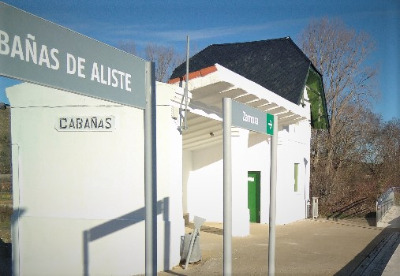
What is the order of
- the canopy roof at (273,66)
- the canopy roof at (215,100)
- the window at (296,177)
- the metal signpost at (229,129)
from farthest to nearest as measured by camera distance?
the window at (296,177)
the canopy roof at (273,66)
the canopy roof at (215,100)
the metal signpost at (229,129)

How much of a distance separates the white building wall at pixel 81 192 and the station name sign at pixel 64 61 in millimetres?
4925

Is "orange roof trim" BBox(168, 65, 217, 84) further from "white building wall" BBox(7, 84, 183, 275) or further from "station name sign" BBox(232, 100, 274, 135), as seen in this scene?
"station name sign" BBox(232, 100, 274, 135)

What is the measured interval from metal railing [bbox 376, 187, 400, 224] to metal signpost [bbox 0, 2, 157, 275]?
13.4 meters

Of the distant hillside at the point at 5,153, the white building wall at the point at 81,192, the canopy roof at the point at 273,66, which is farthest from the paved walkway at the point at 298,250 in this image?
the distant hillside at the point at 5,153

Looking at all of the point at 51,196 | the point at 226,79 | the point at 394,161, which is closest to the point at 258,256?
the point at 226,79

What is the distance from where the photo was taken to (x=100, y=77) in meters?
2.21

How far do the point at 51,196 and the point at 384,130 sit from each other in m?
24.5

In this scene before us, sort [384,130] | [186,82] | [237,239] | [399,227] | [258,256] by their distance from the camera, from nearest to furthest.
A: [186,82], [258,256], [237,239], [399,227], [384,130]

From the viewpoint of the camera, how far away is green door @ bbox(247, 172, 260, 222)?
1381cm

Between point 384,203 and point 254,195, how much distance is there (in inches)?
199

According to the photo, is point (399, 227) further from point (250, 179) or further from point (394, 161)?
point (394, 161)

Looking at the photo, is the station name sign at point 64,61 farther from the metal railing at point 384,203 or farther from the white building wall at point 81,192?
the metal railing at point 384,203

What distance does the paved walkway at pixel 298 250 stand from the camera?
717 centimetres

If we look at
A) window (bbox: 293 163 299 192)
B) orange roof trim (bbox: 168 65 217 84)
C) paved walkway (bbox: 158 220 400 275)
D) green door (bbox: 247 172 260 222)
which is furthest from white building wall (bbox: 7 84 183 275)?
window (bbox: 293 163 299 192)
